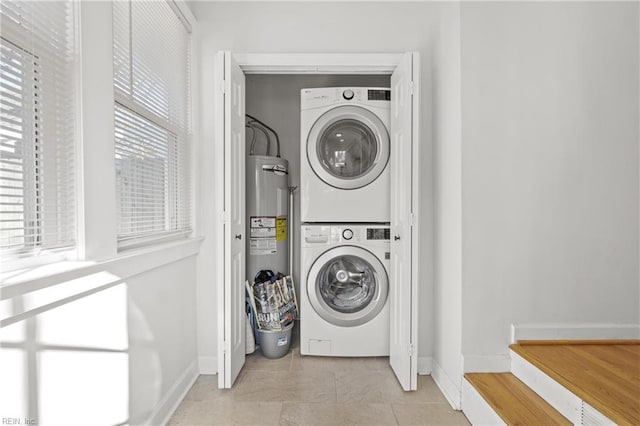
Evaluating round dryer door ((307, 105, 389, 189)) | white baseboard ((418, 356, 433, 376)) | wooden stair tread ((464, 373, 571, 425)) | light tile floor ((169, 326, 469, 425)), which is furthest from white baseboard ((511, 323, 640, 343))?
round dryer door ((307, 105, 389, 189))

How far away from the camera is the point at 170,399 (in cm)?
189

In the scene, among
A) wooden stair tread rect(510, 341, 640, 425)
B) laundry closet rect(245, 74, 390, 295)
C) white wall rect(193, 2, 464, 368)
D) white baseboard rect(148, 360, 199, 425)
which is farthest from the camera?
laundry closet rect(245, 74, 390, 295)

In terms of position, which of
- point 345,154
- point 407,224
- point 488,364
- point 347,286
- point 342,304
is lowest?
point 488,364

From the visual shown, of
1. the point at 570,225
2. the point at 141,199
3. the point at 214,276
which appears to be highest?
the point at 141,199

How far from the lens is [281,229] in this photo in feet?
9.50

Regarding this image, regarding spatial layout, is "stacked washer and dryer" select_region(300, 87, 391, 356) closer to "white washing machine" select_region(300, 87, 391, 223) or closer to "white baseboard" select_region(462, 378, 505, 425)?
"white washing machine" select_region(300, 87, 391, 223)

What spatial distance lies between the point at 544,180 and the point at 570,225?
0.92 feet

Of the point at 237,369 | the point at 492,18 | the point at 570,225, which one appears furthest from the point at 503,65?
the point at 237,369

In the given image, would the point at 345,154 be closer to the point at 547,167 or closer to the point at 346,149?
the point at 346,149

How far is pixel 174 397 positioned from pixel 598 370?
2084 mm

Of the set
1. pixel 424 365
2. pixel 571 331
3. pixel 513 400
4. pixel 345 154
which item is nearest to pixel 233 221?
pixel 345 154

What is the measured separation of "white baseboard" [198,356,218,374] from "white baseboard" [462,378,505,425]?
5.01ft

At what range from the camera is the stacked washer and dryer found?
8.33 ft

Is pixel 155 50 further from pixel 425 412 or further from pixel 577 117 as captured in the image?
pixel 425 412
